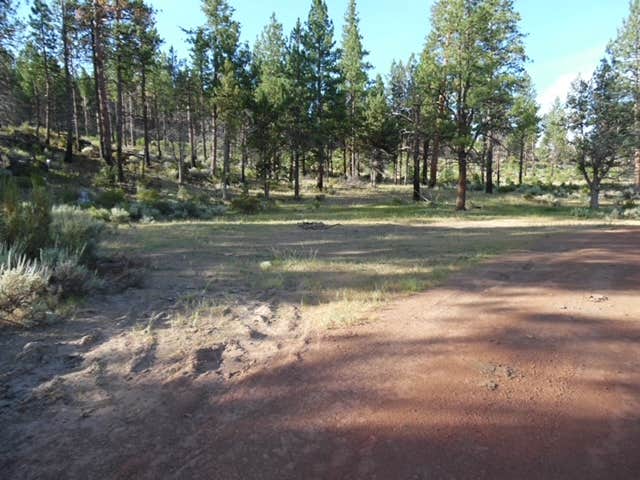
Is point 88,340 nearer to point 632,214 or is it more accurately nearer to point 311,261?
point 311,261

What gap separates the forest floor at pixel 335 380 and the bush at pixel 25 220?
1941 mm

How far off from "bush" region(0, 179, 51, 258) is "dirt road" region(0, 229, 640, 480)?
13.6 feet

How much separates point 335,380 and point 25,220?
227 inches

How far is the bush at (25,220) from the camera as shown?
5.84m

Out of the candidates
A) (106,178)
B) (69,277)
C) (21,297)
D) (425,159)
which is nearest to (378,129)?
(425,159)

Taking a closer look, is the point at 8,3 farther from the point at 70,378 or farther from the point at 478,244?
the point at 478,244

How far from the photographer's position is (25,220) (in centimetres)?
613

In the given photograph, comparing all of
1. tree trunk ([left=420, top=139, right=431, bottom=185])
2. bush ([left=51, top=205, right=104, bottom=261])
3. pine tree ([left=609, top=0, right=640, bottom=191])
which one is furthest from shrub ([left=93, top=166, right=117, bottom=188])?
pine tree ([left=609, top=0, right=640, bottom=191])

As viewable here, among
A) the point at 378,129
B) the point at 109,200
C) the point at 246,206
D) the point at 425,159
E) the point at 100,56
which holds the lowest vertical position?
the point at 246,206

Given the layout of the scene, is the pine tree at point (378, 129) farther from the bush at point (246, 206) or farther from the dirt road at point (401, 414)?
the dirt road at point (401, 414)

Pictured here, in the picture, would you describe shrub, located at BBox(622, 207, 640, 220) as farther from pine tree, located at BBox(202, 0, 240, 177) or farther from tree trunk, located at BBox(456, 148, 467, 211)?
pine tree, located at BBox(202, 0, 240, 177)

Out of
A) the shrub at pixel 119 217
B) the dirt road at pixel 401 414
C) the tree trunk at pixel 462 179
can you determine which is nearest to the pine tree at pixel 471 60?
the tree trunk at pixel 462 179

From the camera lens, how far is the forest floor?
228cm

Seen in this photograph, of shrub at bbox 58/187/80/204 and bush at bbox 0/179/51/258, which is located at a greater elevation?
shrub at bbox 58/187/80/204
